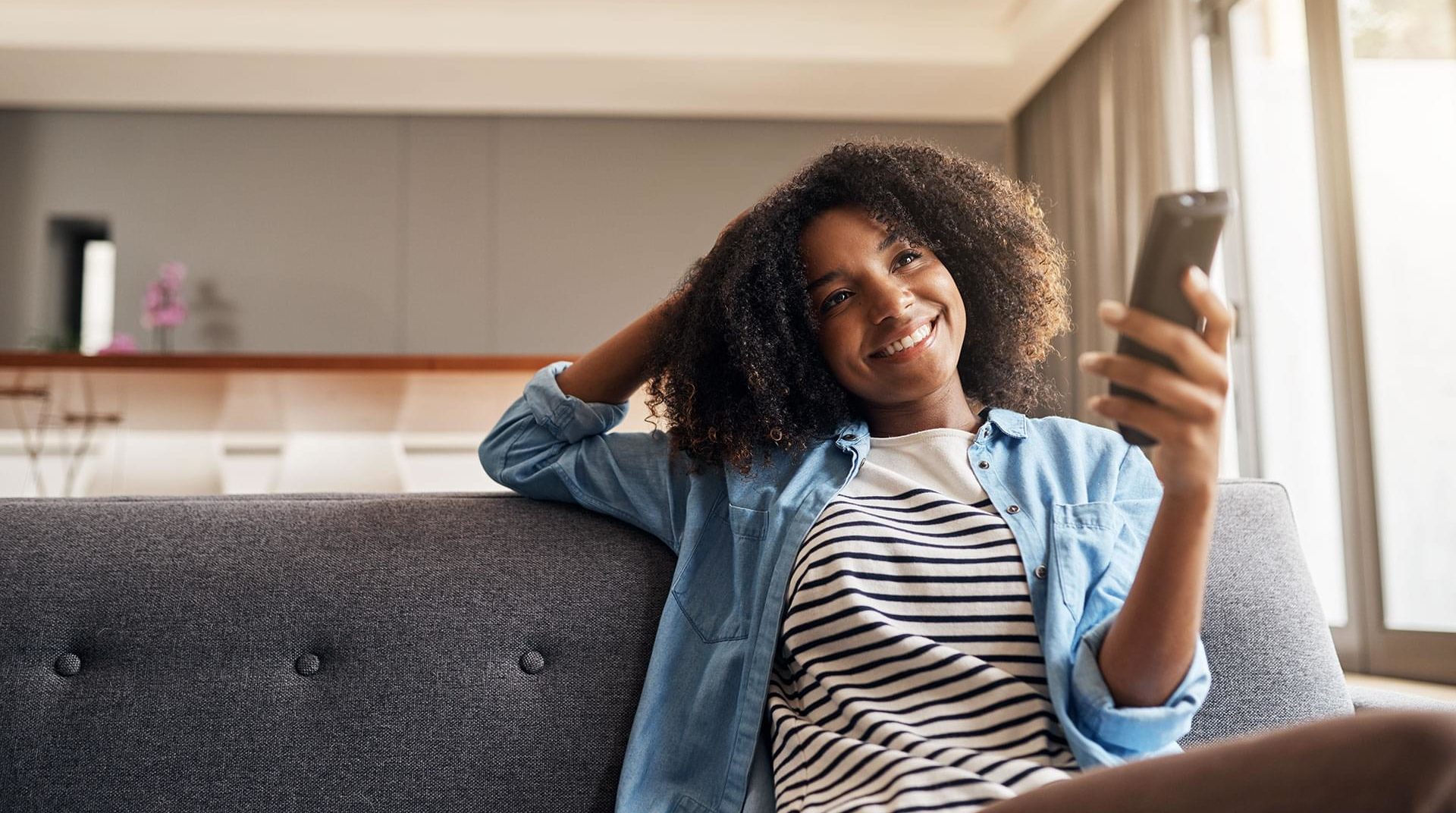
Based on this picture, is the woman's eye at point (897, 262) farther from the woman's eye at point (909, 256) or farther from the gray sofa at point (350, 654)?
the gray sofa at point (350, 654)

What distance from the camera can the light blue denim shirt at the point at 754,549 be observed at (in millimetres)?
924

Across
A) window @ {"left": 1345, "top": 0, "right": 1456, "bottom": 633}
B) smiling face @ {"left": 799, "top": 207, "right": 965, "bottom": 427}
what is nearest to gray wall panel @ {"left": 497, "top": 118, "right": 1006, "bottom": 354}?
window @ {"left": 1345, "top": 0, "right": 1456, "bottom": 633}

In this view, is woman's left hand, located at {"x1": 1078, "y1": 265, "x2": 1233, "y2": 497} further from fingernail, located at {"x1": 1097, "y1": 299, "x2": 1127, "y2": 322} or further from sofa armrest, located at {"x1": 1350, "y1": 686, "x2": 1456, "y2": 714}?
sofa armrest, located at {"x1": 1350, "y1": 686, "x2": 1456, "y2": 714}

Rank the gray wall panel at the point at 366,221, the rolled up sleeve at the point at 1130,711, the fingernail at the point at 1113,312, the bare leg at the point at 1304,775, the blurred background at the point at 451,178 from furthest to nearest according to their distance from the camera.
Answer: the gray wall panel at the point at 366,221 → the blurred background at the point at 451,178 → the rolled up sleeve at the point at 1130,711 → the fingernail at the point at 1113,312 → the bare leg at the point at 1304,775

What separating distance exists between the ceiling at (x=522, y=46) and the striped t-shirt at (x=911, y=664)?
3.32 metres

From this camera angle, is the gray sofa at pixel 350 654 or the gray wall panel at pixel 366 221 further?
the gray wall panel at pixel 366 221

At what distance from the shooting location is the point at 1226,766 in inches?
23.8

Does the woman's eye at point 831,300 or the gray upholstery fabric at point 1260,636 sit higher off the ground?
the woman's eye at point 831,300

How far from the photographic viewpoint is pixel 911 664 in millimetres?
948

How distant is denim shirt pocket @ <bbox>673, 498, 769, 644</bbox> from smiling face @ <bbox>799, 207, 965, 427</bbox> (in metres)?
0.21

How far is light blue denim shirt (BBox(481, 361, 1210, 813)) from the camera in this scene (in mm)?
924

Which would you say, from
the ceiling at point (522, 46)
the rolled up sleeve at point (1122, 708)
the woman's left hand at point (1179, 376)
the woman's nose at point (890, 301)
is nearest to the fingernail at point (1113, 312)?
the woman's left hand at point (1179, 376)

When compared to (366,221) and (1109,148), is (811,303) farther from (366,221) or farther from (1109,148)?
(366,221)

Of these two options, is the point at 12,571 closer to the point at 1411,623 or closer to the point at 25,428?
the point at 1411,623
